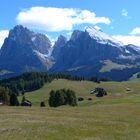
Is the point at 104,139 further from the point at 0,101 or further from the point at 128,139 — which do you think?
the point at 0,101

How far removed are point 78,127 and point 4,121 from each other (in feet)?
37.9

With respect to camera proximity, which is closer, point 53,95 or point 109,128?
point 109,128

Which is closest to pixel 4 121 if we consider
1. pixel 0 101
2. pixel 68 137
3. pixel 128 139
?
pixel 68 137

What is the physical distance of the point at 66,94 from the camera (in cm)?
18912

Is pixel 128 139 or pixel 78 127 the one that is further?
pixel 78 127

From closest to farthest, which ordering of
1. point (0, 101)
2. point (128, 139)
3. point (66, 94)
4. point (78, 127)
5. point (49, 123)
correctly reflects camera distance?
1. point (128, 139)
2. point (78, 127)
3. point (49, 123)
4. point (0, 101)
5. point (66, 94)

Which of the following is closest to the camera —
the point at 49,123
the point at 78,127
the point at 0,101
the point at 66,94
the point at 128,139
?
the point at 128,139

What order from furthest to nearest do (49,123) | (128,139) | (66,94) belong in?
1. (66,94)
2. (49,123)
3. (128,139)

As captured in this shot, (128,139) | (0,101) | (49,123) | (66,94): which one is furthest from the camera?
(66,94)

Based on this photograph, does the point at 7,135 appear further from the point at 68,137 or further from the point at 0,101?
the point at 0,101

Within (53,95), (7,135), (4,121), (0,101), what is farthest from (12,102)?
(7,135)

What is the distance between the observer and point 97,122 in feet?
197

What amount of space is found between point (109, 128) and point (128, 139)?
9.16 m

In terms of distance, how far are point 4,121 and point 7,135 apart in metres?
13.5
